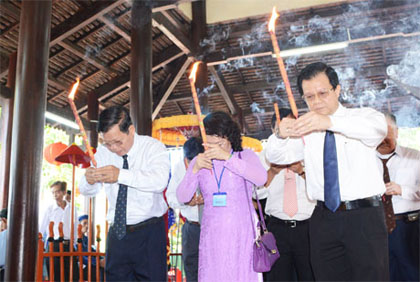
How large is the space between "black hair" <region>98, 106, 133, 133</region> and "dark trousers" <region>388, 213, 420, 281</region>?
1.92 metres

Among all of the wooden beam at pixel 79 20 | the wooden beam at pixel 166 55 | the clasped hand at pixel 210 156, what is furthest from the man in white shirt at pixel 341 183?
the wooden beam at pixel 166 55

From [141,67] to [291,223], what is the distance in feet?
12.7

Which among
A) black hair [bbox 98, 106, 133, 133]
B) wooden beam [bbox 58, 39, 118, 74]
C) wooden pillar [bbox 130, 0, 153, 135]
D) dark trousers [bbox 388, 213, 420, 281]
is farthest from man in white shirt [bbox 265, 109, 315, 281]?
wooden beam [bbox 58, 39, 118, 74]

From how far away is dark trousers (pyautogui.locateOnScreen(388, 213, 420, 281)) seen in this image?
3000 mm

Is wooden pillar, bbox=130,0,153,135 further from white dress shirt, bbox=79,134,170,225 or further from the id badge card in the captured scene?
the id badge card

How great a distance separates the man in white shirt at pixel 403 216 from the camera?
3.00m

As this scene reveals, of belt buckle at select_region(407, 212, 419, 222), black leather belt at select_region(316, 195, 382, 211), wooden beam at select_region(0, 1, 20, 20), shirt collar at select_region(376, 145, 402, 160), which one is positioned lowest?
belt buckle at select_region(407, 212, 419, 222)

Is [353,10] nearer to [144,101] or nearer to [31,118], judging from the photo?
[144,101]

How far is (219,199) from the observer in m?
2.41

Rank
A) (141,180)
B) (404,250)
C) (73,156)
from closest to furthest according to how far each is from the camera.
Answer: (141,180), (404,250), (73,156)

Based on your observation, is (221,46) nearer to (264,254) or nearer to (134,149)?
(134,149)

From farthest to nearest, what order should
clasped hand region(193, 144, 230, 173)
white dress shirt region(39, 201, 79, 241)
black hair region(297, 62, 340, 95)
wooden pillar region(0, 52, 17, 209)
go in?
1. wooden pillar region(0, 52, 17, 209)
2. white dress shirt region(39, 201, 79, 241)
3. clasped hand region(193, 144, 230, 173)
4. black hair region(297, 62, 340, 95)

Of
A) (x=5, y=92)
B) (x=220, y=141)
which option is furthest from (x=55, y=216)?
(x=220, y=141)

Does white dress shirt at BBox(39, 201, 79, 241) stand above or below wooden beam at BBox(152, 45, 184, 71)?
below
